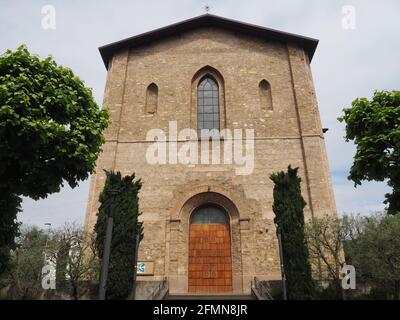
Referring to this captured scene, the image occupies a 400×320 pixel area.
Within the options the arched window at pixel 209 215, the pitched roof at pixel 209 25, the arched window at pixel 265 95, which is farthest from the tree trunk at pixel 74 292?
the pitched roof at pixel 209 25

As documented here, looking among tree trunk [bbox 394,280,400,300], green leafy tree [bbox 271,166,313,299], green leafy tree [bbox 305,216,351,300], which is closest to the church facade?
green leafy tree [bbox 305,216,351,300]

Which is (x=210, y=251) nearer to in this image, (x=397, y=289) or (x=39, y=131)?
(x=397, y=289)

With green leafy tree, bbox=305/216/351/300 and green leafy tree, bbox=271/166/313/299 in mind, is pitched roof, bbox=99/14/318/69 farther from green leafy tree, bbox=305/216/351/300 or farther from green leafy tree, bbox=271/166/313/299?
green leafy tree, bbox=305/216/351/300

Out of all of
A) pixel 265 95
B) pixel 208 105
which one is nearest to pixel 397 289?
pixel 265 95

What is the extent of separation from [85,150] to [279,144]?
9475 millimetres

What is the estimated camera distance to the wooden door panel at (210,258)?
46.5ft

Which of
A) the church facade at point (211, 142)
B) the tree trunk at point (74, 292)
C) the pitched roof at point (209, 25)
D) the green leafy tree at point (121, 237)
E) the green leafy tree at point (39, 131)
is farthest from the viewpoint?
the pitched roof at point (209, 25)

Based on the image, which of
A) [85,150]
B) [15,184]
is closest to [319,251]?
[85,150]

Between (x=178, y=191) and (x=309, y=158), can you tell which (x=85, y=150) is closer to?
(x=178, y=191)

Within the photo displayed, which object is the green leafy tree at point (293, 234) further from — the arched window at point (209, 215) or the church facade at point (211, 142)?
the arched window at point (209, 215)

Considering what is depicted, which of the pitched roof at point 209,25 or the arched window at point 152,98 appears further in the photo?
the pitched roof at point 209,25

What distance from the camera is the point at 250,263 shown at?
13945mm

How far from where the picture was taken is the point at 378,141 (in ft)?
34.4

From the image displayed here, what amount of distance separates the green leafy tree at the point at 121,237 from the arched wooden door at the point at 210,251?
3.43 m
